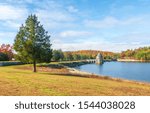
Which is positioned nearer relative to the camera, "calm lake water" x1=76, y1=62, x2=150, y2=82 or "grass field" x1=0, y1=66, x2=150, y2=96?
"grass field" x1=0, y1=66, x2=150, y2=96

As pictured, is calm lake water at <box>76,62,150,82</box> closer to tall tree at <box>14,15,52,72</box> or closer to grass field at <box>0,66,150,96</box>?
tall tree at <box>14,15,52,72</box>

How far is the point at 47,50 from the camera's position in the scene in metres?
45.9

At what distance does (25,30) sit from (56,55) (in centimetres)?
10971

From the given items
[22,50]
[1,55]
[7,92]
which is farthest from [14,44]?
[1,55]

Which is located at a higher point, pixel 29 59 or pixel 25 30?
pixel 25 30

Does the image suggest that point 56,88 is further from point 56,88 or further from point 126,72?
point 126,72

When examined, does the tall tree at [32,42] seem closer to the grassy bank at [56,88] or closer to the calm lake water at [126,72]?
the grassy bank at [56,88]

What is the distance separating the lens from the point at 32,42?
44.8 metres

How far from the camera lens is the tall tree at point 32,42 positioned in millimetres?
44688

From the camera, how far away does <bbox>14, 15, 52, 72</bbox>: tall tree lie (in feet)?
147

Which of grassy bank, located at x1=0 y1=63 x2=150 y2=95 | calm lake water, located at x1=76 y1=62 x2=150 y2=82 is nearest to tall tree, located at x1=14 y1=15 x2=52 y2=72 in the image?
grassy bank, located at x1=0 y1=63 x2=150 y2=95

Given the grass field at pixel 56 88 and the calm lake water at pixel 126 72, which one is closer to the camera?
the grass field at pixel 56 88

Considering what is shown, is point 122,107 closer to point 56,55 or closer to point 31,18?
point 31,18

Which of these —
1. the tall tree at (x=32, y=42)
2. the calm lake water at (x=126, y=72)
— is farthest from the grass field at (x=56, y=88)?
the calm lake water at (x=126, y=72)
